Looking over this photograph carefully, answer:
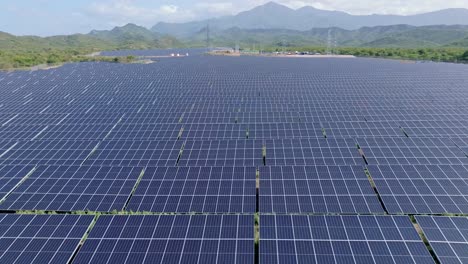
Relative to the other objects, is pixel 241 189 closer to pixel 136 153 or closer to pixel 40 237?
pixel 136 153

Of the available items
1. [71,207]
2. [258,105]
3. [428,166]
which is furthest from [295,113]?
[71,207]

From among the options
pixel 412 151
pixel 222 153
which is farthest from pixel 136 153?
pixel 412 151

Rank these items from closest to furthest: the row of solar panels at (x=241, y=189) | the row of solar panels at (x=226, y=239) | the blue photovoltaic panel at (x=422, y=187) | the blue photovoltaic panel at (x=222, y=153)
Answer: the row of solar panels at (x=226, y=239) → the blue photovoltaic panel at (x=422, y=187) → the row of solar panels at (x=241, y=189) → the blue photovoltaic panel at (x=222, y=153)

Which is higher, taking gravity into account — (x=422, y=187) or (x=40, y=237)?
(x=422, y=187)

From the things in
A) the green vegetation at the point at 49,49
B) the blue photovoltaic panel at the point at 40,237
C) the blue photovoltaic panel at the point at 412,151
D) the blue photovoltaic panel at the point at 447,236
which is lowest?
the blue photovoltaic panel at the point at 40,237

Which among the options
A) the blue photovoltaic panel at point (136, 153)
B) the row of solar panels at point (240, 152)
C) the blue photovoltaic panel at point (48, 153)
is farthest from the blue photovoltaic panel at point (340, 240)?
the blue photovoltaic panel at point (48, 153)

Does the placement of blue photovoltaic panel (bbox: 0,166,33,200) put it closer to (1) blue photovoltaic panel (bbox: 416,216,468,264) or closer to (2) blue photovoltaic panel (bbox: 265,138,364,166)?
(2) blue photovoltaic panel (bbox: 265,138,364,166)

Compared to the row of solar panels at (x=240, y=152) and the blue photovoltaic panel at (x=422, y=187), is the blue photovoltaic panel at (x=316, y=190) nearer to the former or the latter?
the blue photovoltaic panel at (x=422, y=187)
